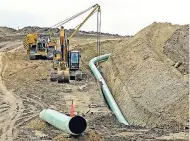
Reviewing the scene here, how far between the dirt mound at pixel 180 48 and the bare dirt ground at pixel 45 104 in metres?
4.87

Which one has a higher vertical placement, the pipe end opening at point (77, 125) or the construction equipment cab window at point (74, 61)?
the construction equipment cab window at point (74, 61)

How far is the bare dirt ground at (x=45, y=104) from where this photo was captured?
1825 cm

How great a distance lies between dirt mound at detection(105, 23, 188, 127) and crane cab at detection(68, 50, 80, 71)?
243cm

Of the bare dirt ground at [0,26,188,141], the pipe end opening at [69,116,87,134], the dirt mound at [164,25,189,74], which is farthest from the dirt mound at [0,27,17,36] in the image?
the pipe end opening at [69,116,87,134]

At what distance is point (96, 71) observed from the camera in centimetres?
3375

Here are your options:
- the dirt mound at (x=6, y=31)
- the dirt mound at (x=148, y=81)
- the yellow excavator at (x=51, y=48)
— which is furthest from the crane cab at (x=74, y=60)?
the dirt mound at (x=6, y=31)

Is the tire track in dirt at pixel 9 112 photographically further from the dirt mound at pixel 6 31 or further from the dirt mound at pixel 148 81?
the dirt mound at pixel 6 31

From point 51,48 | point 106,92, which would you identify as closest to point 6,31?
point 51,48

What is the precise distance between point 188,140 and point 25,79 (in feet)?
56.0

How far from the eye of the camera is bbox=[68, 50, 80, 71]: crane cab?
1246 inches

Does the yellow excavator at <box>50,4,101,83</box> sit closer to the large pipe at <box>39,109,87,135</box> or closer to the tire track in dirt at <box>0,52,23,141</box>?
the tire track in dirt at <box>0,52,23,141</box>

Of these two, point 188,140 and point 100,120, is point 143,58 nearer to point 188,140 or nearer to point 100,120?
point 100,120

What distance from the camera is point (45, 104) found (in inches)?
1021

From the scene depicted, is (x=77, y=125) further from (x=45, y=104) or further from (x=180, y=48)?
(x=180, y=48)
